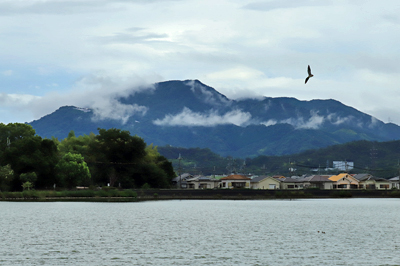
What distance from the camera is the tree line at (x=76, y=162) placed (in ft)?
383

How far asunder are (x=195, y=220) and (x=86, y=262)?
115 feet

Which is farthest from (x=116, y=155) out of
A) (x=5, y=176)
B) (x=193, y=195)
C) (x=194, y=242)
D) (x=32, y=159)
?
(x=194, y=242)

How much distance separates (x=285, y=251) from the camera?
129 ft

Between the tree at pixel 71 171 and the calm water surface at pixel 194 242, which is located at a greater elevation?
the tree at pixel 71 171

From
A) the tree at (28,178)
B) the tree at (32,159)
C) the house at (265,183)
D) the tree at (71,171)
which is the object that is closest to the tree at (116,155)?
the tree at (71,171)

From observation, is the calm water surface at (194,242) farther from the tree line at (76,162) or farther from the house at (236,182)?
the house at (236,182)

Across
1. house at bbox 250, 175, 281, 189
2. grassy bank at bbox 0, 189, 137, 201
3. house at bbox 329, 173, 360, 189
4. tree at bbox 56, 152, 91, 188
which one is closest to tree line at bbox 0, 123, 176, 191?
tree at bbox 56, 152, 91, 188

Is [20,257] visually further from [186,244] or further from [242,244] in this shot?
[242,244]

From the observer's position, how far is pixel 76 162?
406 ft

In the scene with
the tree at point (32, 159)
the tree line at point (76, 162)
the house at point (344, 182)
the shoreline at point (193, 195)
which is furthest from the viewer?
the house at point (344, 182)

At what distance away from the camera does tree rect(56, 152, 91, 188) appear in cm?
12106

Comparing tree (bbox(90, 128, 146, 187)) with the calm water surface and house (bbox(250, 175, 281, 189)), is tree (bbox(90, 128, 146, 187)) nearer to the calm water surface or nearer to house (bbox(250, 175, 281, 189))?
house (bbox(250, 175, 281, 189))

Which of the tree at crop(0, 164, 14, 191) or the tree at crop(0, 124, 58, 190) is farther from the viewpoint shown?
the tree at crop(0, 124, 58, 190)

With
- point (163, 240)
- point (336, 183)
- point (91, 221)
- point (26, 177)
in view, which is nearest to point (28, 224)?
point (91, 221)
